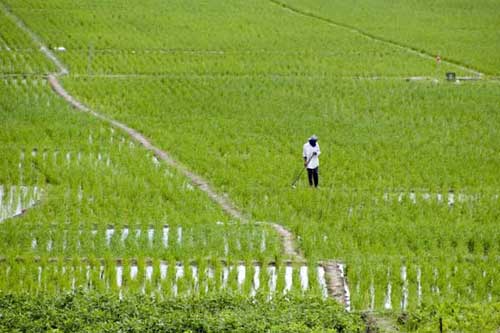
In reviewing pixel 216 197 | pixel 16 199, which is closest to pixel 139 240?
pixel 216 197

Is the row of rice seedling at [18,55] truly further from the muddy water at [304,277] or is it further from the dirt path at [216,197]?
the muddy water at [304,277]

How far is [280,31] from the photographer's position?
123 feet

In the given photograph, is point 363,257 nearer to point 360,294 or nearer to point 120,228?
point 360,294

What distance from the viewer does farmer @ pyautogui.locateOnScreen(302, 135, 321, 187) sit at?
16.4 metres

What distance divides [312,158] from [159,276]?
15.5 feet

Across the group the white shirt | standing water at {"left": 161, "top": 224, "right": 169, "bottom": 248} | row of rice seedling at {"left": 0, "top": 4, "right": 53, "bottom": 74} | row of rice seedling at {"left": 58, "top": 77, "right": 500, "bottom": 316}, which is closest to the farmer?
the white shirt

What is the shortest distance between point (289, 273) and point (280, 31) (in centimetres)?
2528

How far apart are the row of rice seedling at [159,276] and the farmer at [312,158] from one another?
3.59 metres

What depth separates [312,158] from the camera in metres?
16.4

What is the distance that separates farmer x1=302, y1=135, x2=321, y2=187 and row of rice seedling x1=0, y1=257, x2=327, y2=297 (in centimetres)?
359

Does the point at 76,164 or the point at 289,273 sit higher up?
the point at 76,164

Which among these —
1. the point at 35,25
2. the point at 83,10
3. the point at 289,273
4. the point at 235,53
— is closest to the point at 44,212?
the point at 289,273

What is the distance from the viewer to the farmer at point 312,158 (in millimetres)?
16406

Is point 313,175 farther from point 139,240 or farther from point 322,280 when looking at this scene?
point 322,280
